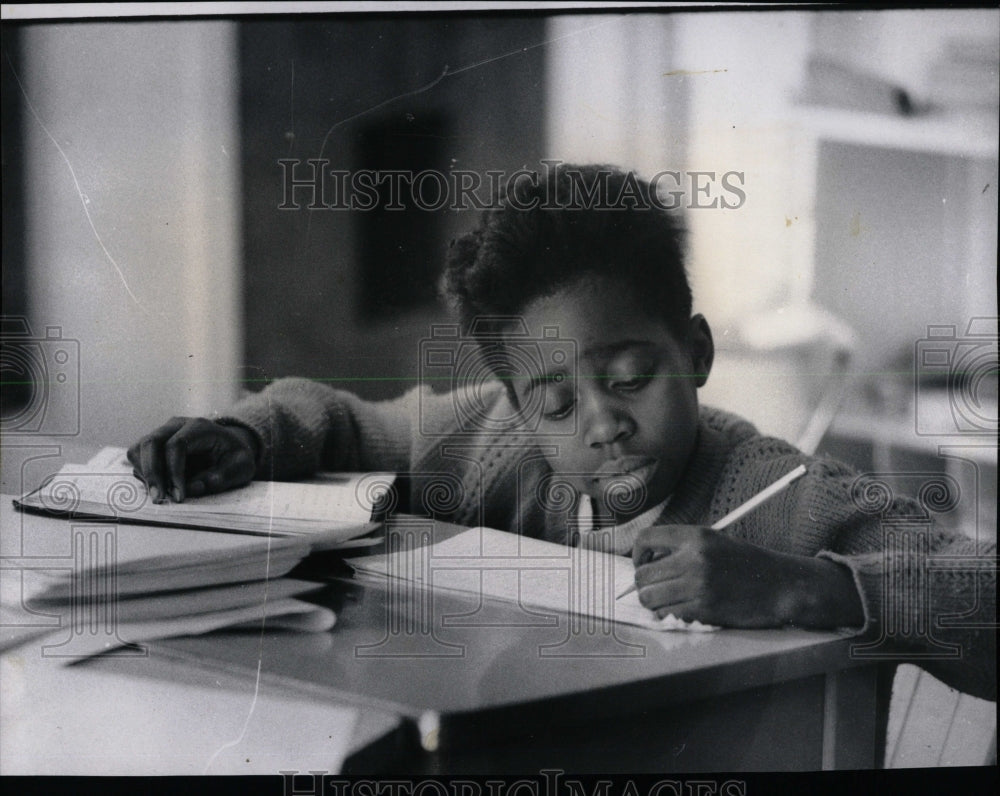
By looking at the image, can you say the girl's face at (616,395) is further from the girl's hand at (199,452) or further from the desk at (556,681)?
the girl's hand at (199,452)

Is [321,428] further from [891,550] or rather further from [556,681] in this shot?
[891,550]

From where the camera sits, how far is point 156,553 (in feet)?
4.96

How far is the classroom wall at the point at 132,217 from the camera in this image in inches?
58.9

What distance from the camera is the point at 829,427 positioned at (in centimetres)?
152

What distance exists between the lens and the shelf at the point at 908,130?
1496 mm

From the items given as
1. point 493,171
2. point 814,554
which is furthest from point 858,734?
point 493,171

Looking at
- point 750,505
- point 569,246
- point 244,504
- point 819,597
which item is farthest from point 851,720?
point 244,504

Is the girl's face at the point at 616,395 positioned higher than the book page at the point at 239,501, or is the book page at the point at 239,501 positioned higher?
the girl's face at the point at 616,395

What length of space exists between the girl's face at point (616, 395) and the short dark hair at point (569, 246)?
0.9 inches

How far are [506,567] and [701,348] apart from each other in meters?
0.42

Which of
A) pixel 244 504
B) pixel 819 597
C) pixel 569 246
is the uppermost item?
pixel 569 246

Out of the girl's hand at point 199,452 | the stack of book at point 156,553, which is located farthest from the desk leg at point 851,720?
the girl's hand at point 199,452

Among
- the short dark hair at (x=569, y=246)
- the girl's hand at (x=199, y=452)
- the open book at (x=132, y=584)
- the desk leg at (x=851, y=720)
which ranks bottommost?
the desk leg at (x=851, y=720)

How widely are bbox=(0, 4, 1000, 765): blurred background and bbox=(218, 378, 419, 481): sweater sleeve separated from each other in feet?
0.09
